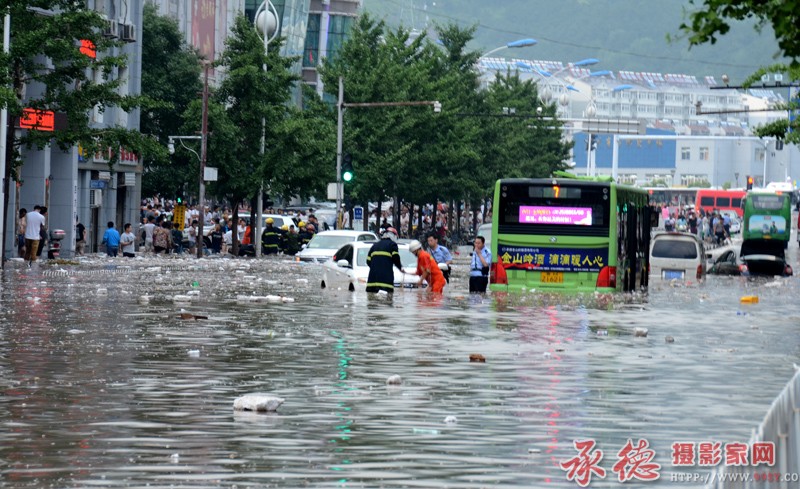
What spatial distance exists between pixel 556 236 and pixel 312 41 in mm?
117511

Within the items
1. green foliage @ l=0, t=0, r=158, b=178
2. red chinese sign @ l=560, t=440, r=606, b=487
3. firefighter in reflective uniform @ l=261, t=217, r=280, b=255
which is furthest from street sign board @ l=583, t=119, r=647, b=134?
→ red chinese sign @ l=560, t=440, r=606, b=487

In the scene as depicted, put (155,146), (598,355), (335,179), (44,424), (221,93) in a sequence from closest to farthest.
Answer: (44,424), (598,355), (155,146), (221,93), (335,179)

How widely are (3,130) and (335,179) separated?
93.9 feet

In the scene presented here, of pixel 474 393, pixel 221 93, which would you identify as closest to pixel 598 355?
pixel 474 393

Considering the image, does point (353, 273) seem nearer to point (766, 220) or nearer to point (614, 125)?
point (766, 220)

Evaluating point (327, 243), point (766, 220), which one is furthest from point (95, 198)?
point (766, 220)

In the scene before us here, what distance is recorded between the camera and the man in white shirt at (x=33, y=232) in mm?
47312

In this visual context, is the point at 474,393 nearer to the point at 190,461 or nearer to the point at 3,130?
the point at 190,461

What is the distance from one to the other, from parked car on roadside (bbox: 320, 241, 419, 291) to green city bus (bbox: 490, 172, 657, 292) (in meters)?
2.63

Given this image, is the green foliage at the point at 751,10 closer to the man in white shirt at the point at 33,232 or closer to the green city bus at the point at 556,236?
the green city bus at the point at 556,236

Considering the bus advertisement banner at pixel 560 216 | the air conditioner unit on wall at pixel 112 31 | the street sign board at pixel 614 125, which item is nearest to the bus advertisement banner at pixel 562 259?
the bus advertisement banner at pixel 560 216

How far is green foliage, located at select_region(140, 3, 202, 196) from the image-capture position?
83.1 meters

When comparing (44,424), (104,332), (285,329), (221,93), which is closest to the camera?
(44,424)

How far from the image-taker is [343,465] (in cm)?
1016
